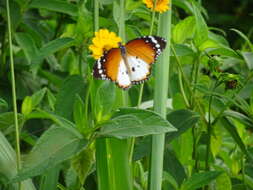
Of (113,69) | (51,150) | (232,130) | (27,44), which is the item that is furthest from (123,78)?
(27,44)

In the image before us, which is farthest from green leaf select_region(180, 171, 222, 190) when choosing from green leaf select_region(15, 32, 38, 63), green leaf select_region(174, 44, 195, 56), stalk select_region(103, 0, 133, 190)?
green leaf select_region(15, 32, 38, 63)

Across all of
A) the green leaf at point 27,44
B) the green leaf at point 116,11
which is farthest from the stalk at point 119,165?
the green leaf at point 27,44

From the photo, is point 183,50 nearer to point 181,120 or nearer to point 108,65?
point 181,120

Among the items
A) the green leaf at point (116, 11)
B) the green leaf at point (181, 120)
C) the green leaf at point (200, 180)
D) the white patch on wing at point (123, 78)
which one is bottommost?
the green leaf at point (200, 180)

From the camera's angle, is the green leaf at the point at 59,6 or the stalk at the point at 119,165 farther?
the green leaf at the point at 59,6

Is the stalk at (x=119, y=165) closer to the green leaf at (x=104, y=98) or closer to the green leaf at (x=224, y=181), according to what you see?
the green leaf at (x=104, y=98)

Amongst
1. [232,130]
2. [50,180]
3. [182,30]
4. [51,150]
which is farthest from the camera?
[182,30]
